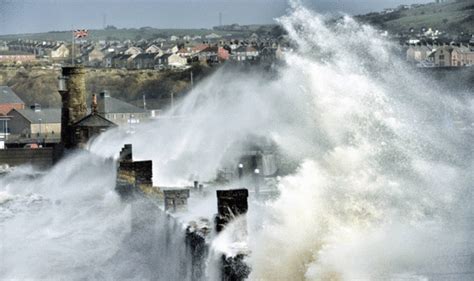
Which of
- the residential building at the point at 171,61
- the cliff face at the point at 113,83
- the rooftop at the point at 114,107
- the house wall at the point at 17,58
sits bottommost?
the rooftop at the point at 114,107

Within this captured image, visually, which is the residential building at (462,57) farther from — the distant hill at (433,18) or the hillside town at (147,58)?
the distant hill at (433,18)

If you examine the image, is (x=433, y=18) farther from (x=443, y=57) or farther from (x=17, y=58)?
(x=17, y=58)

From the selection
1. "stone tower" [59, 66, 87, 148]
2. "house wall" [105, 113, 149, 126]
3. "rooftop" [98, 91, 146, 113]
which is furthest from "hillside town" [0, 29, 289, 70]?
"stone tower" [59, 66, 87, 148]

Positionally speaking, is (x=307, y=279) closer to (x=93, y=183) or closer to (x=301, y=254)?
(x=301, y=254)

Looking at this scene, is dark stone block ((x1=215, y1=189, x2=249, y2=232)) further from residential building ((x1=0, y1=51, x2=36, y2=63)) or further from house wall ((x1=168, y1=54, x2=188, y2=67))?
residential building ((x1=0, y1=51, x2=36, y2=63))

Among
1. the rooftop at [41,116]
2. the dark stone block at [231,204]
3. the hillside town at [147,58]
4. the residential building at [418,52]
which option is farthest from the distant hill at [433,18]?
the dark stone block at [231,204]

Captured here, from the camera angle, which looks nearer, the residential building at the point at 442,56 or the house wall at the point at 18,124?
the house wall at the point at 18,124
